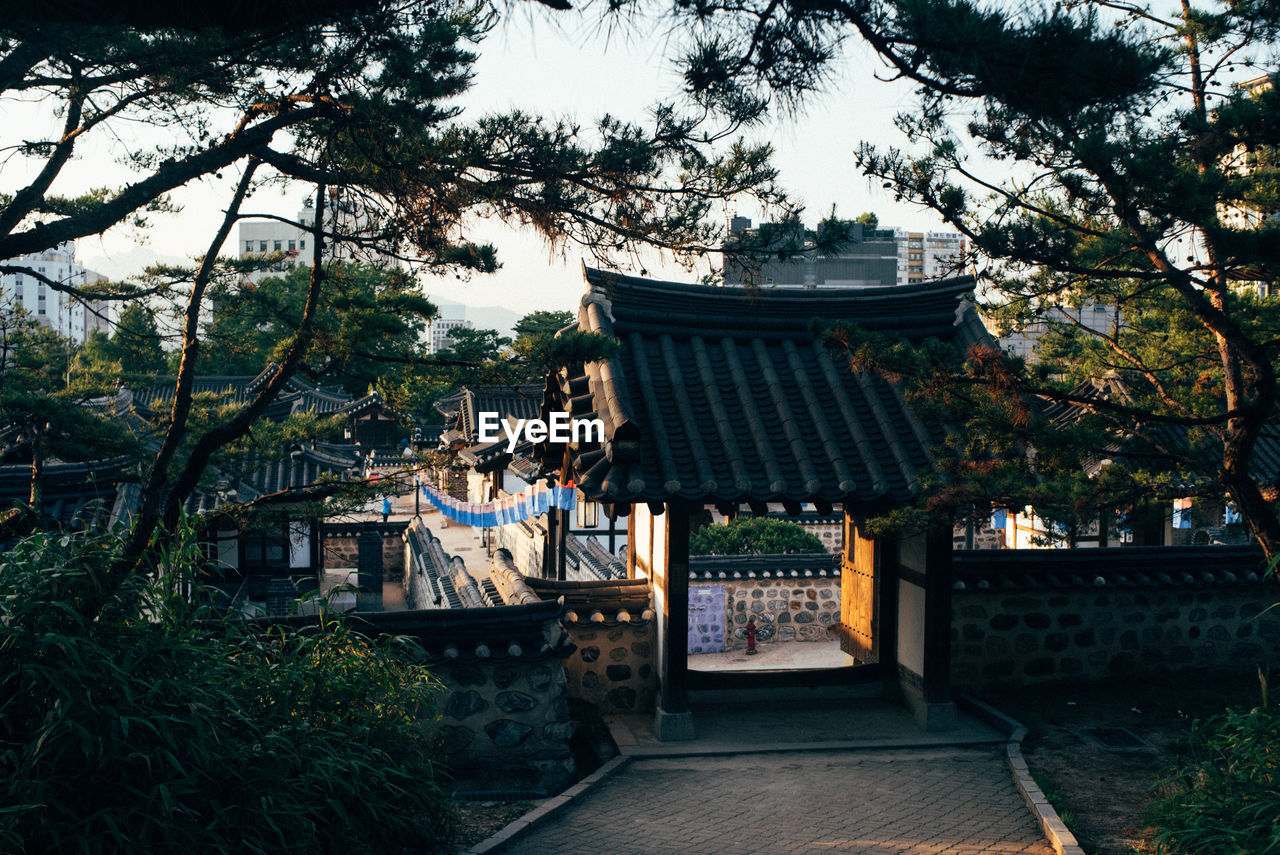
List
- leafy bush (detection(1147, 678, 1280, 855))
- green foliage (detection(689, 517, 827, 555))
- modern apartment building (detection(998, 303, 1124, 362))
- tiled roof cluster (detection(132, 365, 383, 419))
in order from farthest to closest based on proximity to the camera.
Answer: tiled roof cluster (detection(132, 365, 383, 419)) → green foliage (detection(689, 517, 827, 555)) → modern apartment building (detection(998, 303, 1124, 362)) → leafy bush (detection(1147, 678, 1280, 855))

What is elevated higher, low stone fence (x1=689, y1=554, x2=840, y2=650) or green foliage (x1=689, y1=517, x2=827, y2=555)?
green foliage (x1=689, y1=517, x2=827, y2=555)

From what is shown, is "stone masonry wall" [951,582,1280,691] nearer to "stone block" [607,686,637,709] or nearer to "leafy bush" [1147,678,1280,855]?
"stone block" [607,686,637,709]

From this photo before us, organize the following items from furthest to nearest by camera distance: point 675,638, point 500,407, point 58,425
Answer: point 500,407, point 58,425, point 675,638

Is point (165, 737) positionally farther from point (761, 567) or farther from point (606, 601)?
point (761, 567)


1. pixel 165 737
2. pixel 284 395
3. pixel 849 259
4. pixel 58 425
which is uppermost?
pixel 849 259

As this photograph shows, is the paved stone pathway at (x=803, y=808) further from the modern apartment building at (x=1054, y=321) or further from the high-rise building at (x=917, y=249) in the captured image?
the high-rise building at (x=917, y=249)

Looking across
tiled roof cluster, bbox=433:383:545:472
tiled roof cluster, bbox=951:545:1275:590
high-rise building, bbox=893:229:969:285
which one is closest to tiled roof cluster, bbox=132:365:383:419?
tiled roof cluster, bbox=433:383:545:472

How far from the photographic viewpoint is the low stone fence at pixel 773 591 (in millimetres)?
18547

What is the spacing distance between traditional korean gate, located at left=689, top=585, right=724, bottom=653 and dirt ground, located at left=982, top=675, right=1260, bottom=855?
8.77m

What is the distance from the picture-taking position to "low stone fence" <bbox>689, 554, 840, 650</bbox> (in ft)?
60.8

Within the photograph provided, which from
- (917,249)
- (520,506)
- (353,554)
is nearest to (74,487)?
(520,506)

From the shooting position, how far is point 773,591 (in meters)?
18.8

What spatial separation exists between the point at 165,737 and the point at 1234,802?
A: 5752mm

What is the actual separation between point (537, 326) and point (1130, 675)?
44714 mm
